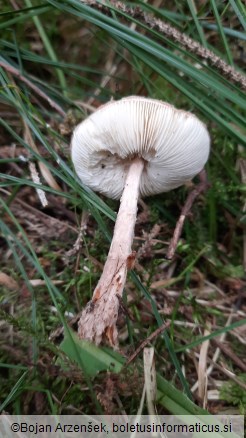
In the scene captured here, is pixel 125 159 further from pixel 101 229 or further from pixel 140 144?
pixel 101 229

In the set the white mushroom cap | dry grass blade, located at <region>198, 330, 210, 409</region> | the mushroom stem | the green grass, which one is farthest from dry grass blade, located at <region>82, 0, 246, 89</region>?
dry grass blade, located at <region>198, 330, 210, 409</region>

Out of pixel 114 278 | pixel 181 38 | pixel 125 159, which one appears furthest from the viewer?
pixel 125 159

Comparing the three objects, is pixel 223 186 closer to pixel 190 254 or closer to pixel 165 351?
pixel 190 254

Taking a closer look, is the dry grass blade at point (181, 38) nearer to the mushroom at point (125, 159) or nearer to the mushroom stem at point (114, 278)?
the mushroom at point (125, 159)

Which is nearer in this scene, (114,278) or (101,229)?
(114,278)

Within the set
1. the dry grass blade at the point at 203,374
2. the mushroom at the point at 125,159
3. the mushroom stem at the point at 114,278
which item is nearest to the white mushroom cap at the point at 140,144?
the mushroom at the point at 125,159

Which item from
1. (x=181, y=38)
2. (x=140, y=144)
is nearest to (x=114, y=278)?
(x=140, y=144)

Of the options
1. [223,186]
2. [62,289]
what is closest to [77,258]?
[62,289]
